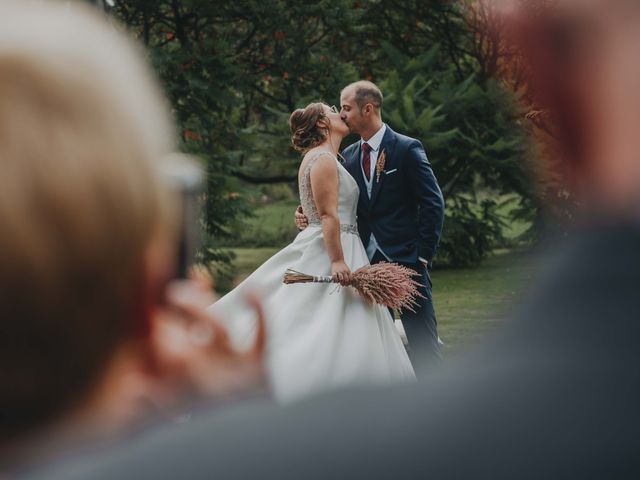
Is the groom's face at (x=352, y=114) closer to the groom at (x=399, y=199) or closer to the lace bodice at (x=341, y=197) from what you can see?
the groom at (x=399, y=199)

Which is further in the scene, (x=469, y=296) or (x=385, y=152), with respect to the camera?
(x=469, y=296)

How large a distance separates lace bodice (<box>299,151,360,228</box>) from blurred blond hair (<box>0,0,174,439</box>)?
5642 millimetres

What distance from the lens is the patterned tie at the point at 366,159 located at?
685 cm

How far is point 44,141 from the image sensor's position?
2.96 ft

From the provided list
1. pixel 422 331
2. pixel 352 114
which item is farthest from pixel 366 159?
pixel 422 331

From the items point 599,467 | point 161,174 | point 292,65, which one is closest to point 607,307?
point 599,467

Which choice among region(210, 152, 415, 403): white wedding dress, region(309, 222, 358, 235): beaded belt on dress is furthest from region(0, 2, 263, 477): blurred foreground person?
region(309, 222, 358, 235): beaded belt on dress

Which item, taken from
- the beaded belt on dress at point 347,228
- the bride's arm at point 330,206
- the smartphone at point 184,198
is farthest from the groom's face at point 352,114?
the smartphone at point 184,198

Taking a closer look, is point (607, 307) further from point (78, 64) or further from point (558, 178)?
point (78, 64)

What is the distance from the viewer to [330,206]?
6.60 meters

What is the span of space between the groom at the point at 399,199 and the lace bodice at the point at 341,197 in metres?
0.11

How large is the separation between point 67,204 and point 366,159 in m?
6.05

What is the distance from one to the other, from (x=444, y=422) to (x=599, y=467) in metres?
0.12

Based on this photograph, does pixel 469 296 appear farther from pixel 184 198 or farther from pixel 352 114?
pixel 184 198
